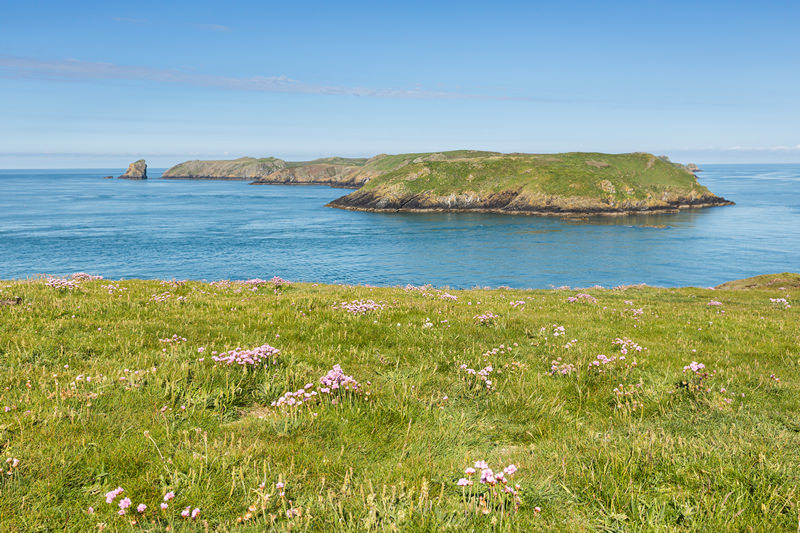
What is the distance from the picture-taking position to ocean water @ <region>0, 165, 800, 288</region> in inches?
2579

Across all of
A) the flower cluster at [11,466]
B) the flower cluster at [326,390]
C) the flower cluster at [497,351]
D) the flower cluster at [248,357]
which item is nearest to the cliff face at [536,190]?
the flower cluster at [497,351]

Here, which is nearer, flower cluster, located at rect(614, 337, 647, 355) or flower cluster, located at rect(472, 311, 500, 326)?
flower cluster, located at rect(614, 337, 647, 355)

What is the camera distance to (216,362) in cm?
700

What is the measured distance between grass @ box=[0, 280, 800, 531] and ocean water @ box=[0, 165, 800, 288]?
138ft

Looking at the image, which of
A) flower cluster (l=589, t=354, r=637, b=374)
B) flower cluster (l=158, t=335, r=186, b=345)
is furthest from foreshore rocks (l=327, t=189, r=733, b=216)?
flower cluster (l=158, t=335, r=186, b=345)

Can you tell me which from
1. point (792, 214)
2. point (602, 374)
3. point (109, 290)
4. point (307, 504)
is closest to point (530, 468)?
point (307, 504)

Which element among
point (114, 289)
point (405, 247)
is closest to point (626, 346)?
point (114, 289)

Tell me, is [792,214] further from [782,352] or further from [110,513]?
[110,513]

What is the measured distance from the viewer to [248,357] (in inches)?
270

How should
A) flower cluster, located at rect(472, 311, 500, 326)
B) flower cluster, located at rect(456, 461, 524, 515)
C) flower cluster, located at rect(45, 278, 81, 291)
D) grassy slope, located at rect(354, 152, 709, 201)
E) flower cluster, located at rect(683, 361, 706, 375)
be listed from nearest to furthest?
flower cluster, located at rect(456, 461, 524, 515), flower cluster, located at rect(683, 361, 706, 375), flower cluster, located at rect(472, 311, 500, 326), flower cluster, located at rect(45, 278, 81, 291), grassy slope, located at rect(354, 152, 709, 201)

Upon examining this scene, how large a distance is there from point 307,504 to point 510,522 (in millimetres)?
1759

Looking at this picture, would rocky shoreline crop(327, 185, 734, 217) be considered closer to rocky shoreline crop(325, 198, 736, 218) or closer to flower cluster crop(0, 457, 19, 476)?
rocky shoreline crop(325, 198, 736, 218)

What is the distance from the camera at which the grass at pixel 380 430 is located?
148 inches

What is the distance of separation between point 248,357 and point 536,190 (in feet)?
557
